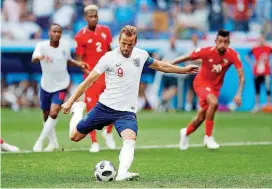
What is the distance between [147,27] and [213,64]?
1394 cm

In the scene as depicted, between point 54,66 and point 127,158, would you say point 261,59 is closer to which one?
point 54,66

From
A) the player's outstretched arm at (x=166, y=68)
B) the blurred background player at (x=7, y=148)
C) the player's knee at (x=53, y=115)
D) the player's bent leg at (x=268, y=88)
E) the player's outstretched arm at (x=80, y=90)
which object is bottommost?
the blurred background player at (x=7, y=148)

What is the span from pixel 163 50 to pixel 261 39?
3.48m

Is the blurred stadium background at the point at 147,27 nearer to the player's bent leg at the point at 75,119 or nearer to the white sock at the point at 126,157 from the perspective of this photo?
the player's bent leg at the point at 75,119

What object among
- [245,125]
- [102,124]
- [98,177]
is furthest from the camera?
[245,125]

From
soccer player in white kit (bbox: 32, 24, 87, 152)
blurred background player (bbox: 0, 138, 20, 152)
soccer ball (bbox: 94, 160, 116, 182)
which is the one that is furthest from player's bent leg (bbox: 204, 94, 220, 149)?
A: soccer ball (bbox: 94, 160, 116, 182)

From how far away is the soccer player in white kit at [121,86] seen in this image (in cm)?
1235

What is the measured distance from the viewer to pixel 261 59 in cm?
3039

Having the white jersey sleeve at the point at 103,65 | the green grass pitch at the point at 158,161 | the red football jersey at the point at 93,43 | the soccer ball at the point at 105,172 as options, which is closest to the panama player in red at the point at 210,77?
the green grass pitch at the point at 158,161

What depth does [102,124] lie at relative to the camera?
43.2ft

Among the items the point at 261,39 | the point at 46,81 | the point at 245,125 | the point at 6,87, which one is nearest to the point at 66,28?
the point at 6,87

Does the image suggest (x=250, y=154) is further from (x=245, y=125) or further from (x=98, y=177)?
(x=245, y=125)

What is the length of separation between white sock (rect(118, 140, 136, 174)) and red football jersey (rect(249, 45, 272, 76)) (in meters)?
18.3

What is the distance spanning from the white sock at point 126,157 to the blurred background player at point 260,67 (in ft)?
60.5
